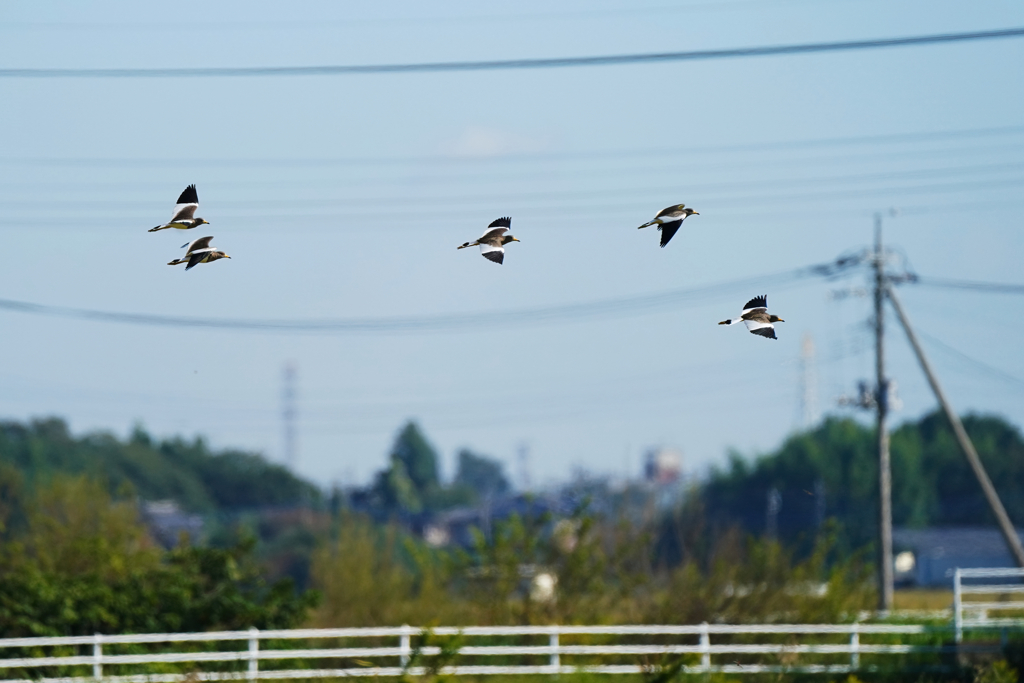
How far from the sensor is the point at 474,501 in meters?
116

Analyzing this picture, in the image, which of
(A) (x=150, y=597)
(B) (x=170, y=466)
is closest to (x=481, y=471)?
(B) (x=170, y=466)

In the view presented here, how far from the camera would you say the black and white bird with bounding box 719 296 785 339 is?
8594 mm

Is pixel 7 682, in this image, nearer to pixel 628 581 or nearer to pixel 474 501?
pixel 628 581

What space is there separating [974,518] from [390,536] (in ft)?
195

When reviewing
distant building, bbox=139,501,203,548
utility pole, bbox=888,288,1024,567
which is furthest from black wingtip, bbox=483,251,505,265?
distant building, bbox=139,501,203,548

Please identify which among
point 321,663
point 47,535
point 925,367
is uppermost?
point 925,367

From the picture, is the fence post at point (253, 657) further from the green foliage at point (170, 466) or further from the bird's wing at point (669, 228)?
the green foliage at point (170, 466)

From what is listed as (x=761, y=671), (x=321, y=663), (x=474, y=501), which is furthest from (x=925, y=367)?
(x=474, y=501)

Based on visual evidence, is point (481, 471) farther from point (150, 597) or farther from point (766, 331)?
point (766, 331)

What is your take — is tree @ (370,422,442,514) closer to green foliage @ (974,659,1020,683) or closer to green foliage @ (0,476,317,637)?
green foliage @ (0,476,317,637)

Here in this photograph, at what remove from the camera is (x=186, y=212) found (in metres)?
8.70

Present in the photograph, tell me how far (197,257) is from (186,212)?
312 mm

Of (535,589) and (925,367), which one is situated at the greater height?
(925,367)

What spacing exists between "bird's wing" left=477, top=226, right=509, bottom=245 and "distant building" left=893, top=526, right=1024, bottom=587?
70.8 metres
